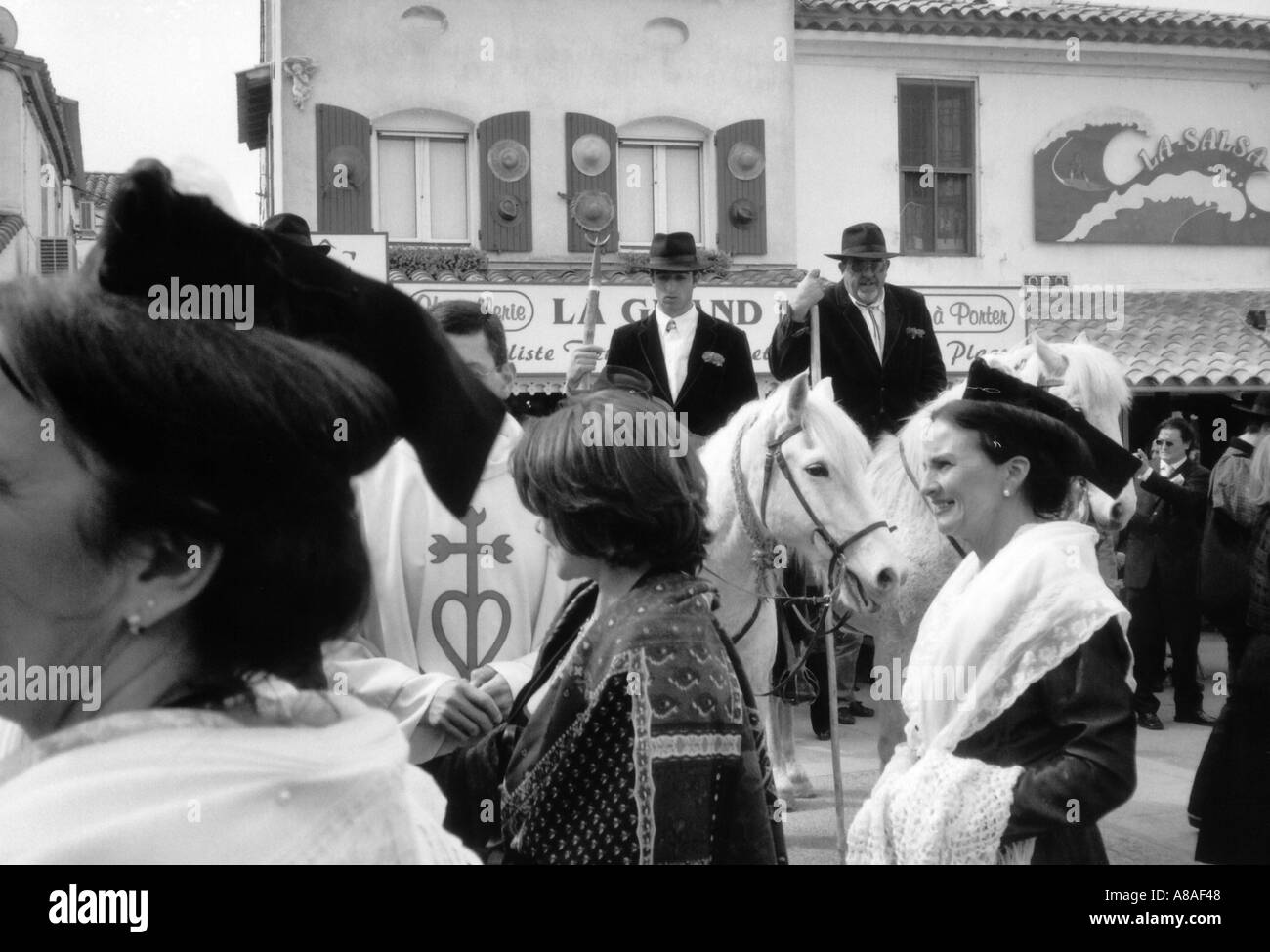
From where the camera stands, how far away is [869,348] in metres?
4.75

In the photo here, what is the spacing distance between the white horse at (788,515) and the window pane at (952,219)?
7.56m

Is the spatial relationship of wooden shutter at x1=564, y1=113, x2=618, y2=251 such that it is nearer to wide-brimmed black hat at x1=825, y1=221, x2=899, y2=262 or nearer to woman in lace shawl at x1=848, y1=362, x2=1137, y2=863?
wide-brimmed black hat at x1=825, y1=221, x2=899, y2=262

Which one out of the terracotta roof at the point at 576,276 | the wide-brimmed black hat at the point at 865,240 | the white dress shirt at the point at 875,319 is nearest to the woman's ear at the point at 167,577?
the white dress shirt at the point at 875,319

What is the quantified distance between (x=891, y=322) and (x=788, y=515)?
1306mm

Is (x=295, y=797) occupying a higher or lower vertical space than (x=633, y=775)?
higher

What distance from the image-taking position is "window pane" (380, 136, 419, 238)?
398 inches

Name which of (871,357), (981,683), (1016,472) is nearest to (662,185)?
(871,357)

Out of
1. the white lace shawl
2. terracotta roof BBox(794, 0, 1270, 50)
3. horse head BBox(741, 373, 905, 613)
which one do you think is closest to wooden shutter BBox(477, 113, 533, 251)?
terracotta roof BBox(794, 0, 1270, 50)

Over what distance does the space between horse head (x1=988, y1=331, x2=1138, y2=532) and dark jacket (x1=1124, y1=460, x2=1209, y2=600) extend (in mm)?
2666

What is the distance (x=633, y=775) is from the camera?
156 centimetres
